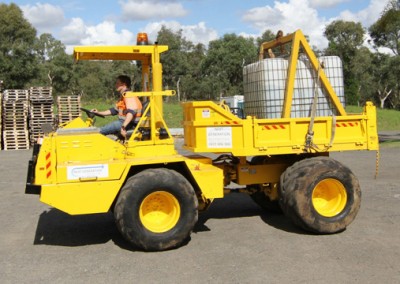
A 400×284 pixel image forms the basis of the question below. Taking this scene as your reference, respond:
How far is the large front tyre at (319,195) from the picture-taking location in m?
6.38

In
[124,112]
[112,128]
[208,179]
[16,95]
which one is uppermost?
[16,95]

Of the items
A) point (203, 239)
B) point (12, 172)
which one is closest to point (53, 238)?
point (203, 239)

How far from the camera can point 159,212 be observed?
6.15 m

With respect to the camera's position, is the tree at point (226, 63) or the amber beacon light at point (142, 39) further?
the tree at point (226, 63)

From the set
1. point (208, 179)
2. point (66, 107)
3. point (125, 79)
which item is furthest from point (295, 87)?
point (66, 107)

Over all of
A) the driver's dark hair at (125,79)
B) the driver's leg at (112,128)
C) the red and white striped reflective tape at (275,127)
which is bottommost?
the red and white striped reflective tape at (275,127)

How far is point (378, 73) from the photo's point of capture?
197ft

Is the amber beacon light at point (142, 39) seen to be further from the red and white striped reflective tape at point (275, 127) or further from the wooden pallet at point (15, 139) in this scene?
the wooden pallet at point (15, 139)

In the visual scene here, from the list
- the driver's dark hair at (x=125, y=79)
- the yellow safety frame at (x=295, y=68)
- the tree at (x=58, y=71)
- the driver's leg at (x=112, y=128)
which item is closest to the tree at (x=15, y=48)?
the tree at (x=58, y=71)

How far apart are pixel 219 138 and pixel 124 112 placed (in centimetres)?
136

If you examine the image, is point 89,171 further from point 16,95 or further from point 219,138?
point 16,95

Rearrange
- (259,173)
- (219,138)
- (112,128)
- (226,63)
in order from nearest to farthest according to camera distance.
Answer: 1. (219,138)
2. (112,128)
3. (259,173)
4. (226,63)

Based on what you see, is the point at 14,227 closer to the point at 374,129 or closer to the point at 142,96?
the point at 142,96

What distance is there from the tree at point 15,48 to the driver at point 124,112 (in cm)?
3876
